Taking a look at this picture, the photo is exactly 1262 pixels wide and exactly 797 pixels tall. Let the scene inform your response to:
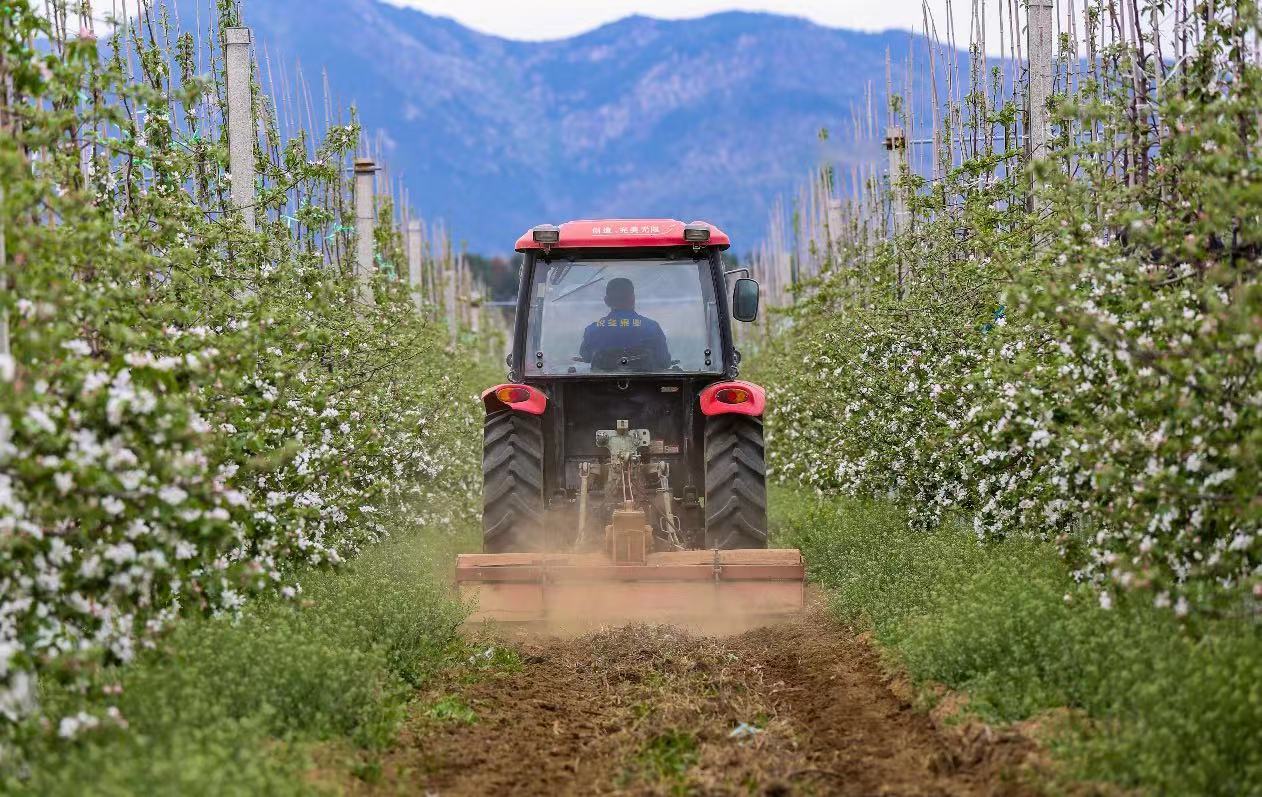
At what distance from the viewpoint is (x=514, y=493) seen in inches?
384

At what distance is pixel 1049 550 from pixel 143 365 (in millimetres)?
5427

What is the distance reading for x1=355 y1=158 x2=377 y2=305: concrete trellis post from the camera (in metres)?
16.7

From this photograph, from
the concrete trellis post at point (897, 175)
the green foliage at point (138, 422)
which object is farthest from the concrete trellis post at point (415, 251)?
the green foliage at point (138, 422)

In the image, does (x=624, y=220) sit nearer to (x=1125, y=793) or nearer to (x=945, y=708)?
(x=945, y=708)

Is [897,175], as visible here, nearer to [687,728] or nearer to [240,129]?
[240,129]

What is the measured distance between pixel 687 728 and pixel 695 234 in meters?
4.12

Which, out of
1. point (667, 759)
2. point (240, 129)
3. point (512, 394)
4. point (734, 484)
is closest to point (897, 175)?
point (240, 129)

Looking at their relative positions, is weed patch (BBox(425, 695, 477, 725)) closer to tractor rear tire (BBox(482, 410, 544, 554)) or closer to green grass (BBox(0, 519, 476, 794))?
green grass (BBox(0, 519, 476, 794))

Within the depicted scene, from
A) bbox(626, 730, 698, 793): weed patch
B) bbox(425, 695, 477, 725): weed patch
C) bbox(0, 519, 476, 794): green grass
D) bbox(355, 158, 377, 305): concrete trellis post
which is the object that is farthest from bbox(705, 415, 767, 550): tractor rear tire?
bbox(355, 158, 377, 305): concrete trellis post

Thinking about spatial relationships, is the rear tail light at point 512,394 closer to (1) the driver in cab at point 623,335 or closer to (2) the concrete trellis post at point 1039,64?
(1) the driver in cab at point 623,335

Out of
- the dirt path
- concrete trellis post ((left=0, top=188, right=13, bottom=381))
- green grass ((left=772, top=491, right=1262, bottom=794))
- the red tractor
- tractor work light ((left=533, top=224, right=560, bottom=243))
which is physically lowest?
the dirt path

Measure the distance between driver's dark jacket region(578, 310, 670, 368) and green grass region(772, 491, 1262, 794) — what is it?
6.49 ft

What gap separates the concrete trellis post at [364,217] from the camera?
658 inches

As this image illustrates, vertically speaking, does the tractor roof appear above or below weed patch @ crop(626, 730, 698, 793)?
above
